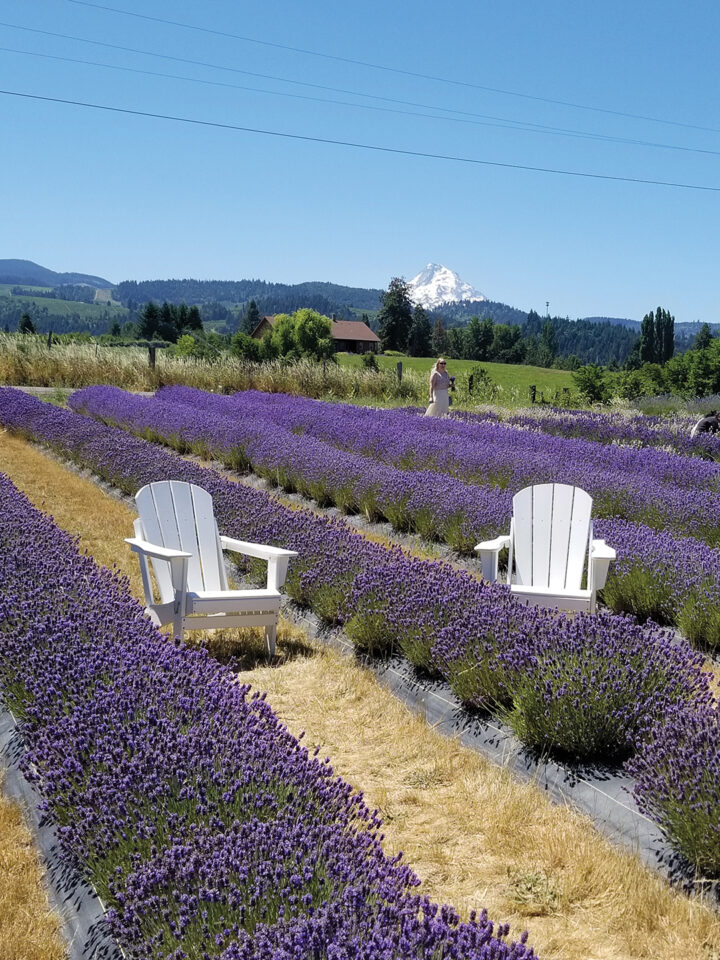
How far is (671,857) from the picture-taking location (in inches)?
91.0

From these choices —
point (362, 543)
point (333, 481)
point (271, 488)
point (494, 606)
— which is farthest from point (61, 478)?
point (494, 606)

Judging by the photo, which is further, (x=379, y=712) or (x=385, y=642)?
(x=385, y=642)

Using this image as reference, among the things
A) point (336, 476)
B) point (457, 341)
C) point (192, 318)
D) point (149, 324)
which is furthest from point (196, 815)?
point (457, 341)

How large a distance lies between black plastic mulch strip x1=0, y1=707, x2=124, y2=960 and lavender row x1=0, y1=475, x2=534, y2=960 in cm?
8

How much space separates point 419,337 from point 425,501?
73166 mm

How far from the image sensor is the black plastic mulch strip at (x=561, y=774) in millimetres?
2316

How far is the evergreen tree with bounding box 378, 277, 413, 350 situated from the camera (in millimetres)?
78062

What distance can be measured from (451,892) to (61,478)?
7395 mm

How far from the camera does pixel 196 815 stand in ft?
6.34

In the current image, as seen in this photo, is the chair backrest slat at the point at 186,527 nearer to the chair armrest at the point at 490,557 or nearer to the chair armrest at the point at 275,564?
the chair armrest at the point at 275,564

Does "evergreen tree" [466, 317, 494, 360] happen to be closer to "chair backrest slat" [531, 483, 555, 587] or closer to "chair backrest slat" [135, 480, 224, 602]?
"chair backrest slat" [531, 483, 555, 587]

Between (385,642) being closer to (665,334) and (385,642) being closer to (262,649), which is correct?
(262,649)

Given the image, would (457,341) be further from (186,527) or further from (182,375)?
(186,527)

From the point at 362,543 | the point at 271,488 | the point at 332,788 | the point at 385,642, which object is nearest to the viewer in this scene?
the point at 332,788
